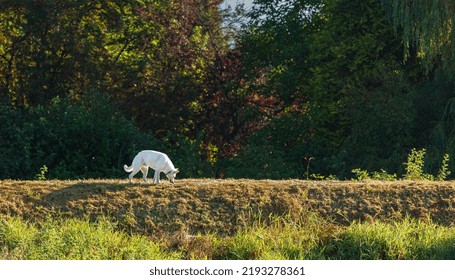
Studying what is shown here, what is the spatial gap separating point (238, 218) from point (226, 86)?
14.4 m

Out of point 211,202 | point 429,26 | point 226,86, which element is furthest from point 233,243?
point 226,86

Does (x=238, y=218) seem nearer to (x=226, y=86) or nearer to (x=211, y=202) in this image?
(x=211, y=202)

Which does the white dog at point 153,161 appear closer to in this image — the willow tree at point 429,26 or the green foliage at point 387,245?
the green foliage at point 387,245

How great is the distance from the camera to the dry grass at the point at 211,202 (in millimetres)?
14672

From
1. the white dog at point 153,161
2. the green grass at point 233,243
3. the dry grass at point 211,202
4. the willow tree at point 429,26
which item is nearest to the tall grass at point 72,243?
the green grass at point 233,243

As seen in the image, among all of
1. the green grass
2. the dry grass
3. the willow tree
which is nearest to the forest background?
the willow tree

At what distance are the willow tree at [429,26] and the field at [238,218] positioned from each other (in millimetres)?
8658

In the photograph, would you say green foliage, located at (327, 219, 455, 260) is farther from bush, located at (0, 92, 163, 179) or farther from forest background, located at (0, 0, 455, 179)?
bush, located at (0, 92, 163, 179)

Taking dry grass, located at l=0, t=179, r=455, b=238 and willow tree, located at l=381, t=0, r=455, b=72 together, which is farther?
willow tree, located at l=381, t=0, r=455, b=72

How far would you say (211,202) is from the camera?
1526cm

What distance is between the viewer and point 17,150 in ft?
79.4

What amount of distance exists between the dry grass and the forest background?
7550 mm

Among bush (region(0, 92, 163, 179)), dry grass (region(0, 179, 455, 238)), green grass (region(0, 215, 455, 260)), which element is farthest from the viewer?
bush (region(0, 92, 163, 179))

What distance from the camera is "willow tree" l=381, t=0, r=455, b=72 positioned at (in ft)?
81.3
